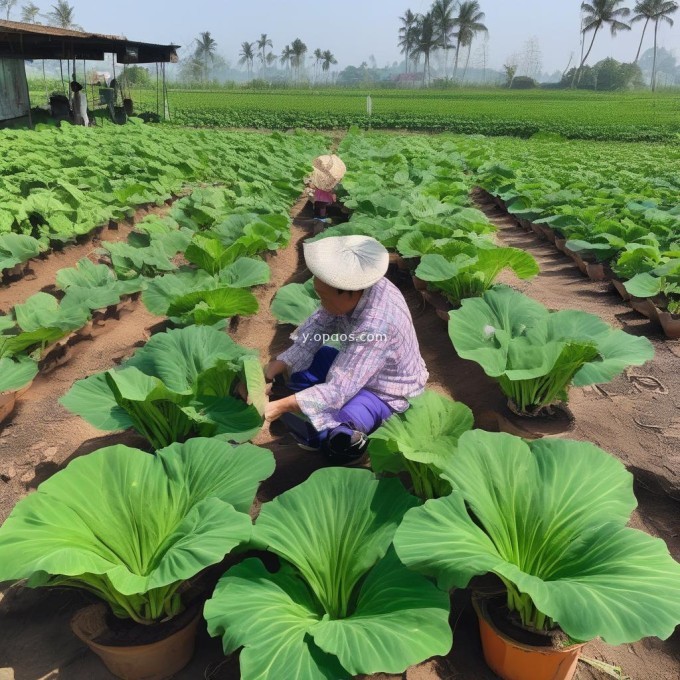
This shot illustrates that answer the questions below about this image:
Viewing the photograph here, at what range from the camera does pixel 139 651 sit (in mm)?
1641

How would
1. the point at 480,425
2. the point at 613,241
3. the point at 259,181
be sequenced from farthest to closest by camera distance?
the point at 259,181 → the point at 613,241 → the point at 480,425

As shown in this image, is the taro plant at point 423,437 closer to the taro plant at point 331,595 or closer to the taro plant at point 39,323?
the taro plant at point 331,595

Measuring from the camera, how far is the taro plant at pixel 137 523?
4.91ft

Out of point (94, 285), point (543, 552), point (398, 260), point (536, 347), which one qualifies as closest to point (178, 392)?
point (543, 552)

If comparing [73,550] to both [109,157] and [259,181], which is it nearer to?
[259,181]

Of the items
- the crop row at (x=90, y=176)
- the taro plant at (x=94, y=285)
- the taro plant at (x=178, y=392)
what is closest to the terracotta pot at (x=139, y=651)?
Answer: the taro plant at (x=178, y=392)

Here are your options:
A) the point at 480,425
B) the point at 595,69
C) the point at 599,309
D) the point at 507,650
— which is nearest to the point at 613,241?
the point at 599,309

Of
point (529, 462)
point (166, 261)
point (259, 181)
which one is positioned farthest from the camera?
point (259, 181)

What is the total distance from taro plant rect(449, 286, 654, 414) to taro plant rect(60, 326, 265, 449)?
106cm

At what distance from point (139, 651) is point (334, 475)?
A: 2.52 ft

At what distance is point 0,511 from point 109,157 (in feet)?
28.4

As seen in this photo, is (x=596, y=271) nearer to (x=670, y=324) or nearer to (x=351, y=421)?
(x=670, y=324)

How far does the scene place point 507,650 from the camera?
1.61 meters

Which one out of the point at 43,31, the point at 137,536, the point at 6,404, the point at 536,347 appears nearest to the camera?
the point at 137,536
